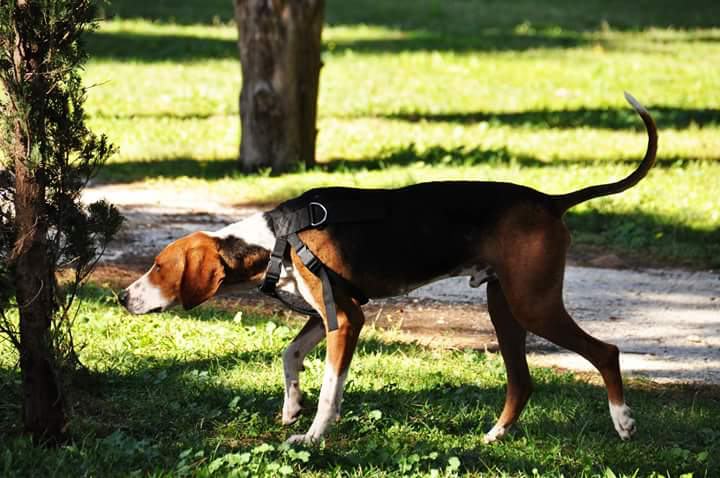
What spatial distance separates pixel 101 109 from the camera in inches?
632

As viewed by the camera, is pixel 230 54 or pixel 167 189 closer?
pixel 167 189

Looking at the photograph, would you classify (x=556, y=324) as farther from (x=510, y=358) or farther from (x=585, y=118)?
(x=585, y=118)

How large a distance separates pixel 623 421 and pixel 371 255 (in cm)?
137

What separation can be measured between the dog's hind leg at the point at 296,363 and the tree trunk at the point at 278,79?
21.7 feet

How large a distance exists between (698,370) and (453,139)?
24.5 ft

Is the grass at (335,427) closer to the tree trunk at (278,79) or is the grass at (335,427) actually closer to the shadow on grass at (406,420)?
the shadow on grass at (406,420)

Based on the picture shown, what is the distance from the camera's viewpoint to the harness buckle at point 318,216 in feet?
18.3

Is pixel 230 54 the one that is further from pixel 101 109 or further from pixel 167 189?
pixel 167 189

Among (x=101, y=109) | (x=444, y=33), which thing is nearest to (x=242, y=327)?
(x=101, y=109)

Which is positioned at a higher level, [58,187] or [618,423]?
[58,187]

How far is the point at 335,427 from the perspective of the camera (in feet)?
18.8

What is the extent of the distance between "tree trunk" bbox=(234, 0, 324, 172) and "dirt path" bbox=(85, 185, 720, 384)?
2200mm

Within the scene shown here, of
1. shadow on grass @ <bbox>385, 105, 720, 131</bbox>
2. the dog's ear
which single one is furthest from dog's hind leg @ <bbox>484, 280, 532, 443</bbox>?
shadow on grass @ <bbox>385, 105, 720, 131</bbox>

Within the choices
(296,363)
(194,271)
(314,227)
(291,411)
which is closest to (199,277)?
(194,271)
